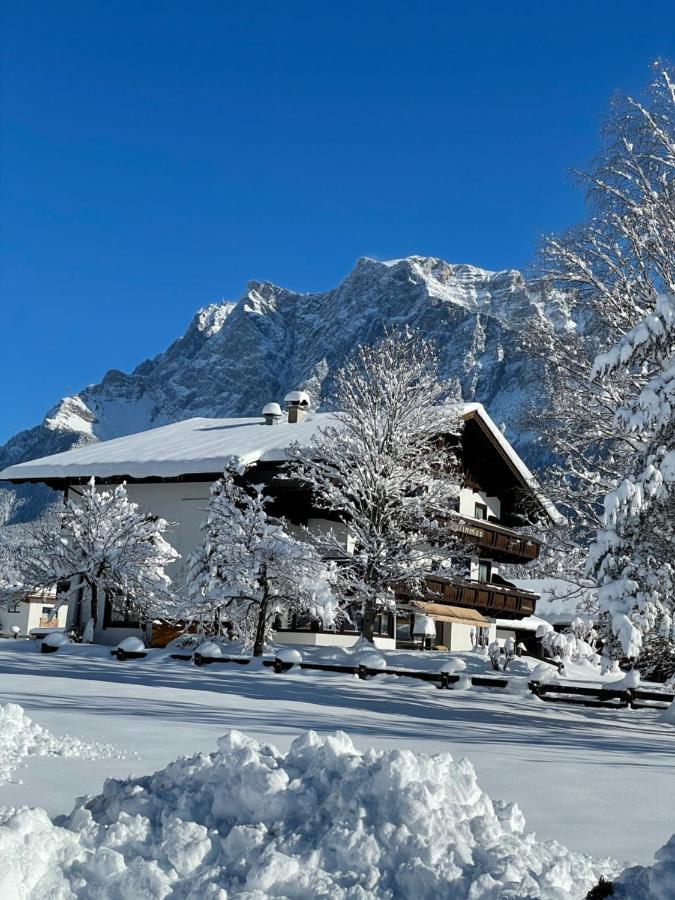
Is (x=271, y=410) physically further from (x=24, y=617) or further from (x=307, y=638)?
(x=24, y=617)

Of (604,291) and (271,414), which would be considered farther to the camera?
(271,414)

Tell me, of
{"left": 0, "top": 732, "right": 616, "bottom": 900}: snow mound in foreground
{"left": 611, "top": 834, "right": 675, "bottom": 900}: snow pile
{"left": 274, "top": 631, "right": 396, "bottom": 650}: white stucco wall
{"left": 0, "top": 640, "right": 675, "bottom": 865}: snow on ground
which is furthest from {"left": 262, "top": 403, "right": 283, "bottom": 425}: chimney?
{"left": 611, "top": 834, "right": 675, "bottom": 900}: snow pile

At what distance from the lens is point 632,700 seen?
768 inches

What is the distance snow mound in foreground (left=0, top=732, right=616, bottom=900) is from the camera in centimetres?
434

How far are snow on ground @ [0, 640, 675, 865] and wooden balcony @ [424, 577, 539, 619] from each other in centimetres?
713

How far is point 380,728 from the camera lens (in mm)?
12242

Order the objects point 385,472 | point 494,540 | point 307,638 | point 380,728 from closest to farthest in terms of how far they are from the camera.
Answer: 1. point 380,728
2. point 385,472
3. point 307,638
4. point 494,540

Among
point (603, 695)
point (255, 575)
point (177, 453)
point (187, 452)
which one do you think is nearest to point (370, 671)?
point (255, 575)

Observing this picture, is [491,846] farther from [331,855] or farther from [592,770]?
[592,770]

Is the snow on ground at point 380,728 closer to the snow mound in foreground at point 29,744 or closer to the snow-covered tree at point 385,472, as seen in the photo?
the snow mound in foreground at point 29,744

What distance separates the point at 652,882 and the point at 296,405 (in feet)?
115

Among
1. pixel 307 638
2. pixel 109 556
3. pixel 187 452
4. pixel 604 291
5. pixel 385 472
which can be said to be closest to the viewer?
pixel 604 291

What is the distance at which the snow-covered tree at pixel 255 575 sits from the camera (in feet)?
78.4

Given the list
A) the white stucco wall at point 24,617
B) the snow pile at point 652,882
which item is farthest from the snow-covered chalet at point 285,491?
the white stucco wall at point 24,617
